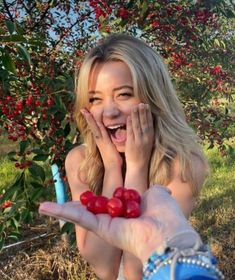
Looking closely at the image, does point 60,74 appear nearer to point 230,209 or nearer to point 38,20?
point 38,20

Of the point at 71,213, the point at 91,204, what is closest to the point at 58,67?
the point at 91,204

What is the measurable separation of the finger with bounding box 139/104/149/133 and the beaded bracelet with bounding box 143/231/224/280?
936mm

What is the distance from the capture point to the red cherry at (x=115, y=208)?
1.26m

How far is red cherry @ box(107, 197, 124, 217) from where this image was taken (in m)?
1.26

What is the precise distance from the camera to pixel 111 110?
1.88m

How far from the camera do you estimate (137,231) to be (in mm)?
1060

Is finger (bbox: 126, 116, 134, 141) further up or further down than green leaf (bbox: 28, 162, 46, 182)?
further up

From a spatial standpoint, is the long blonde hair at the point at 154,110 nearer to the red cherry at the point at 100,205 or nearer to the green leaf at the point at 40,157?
the green leaf at the point at 40,157

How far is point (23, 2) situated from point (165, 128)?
5.17 ft

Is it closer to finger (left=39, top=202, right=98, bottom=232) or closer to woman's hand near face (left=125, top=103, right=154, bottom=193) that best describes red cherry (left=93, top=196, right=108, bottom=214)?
finger (left=39, top=202, right=98, bottom=232)

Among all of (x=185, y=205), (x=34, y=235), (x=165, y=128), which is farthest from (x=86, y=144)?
(x=34, y=235)

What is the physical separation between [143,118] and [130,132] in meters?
0.08

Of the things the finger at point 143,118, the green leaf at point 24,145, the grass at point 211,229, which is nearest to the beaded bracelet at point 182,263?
the finger at point 143,118

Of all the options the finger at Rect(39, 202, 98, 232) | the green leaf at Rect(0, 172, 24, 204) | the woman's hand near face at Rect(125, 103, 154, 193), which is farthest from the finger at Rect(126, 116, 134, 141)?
the finger at Rect(39, 202, 98, 232)
